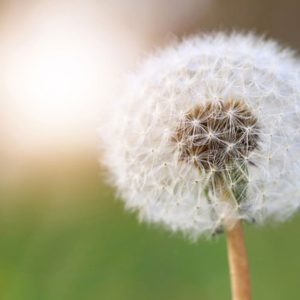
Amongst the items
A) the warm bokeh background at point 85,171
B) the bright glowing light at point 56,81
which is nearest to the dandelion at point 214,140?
the warm bokeh background at point 85,171

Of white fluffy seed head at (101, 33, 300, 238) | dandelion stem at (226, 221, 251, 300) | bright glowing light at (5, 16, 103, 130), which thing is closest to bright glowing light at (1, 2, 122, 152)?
bright glowing light at (5, 16, 103, 130)

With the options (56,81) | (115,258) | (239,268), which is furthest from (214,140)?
(56,81)

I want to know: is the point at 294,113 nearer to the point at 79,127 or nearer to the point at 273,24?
the point at 79,127

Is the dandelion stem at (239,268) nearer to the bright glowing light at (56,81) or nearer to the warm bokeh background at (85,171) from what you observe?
the warm bokeh background at (85,171)

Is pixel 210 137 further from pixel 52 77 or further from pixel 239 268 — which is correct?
pixel 52 77

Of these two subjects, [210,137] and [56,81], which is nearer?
[210,137]

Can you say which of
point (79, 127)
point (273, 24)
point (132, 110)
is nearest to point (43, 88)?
point (79, 127)
